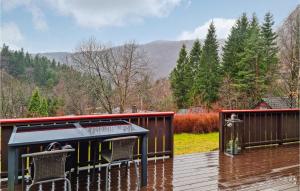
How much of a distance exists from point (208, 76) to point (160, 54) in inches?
203

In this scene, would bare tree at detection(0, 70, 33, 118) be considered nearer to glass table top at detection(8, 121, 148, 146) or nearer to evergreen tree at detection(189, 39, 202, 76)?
glass table top at detection(8, 121, 148, 146)

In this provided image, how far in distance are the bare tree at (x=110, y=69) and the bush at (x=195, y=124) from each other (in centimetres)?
786

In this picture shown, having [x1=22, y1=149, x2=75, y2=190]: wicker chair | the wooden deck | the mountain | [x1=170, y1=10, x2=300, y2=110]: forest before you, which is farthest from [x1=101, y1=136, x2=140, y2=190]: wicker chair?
the mountain

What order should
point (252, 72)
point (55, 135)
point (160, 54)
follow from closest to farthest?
point (55, 135) → point (252, 72) → point (160, 54)

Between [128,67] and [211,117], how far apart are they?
985cm

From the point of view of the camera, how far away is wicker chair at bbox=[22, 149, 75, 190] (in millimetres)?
2602

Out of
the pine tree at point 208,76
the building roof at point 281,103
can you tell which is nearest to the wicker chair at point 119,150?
the building roof at point 281,103

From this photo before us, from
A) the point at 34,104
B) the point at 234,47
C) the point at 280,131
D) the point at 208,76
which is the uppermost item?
the point at 234,47

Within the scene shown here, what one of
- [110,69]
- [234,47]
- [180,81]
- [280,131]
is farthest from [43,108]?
[234,47]

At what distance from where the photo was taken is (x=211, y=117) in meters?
12.2

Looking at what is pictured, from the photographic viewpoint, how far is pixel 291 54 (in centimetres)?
1648

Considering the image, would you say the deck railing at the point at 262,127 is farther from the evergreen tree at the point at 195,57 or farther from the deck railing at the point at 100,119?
the evergreen tree at the point at 195,57

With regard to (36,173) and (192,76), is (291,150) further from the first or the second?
(192,76)

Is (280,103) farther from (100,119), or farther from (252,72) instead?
(100,119)
